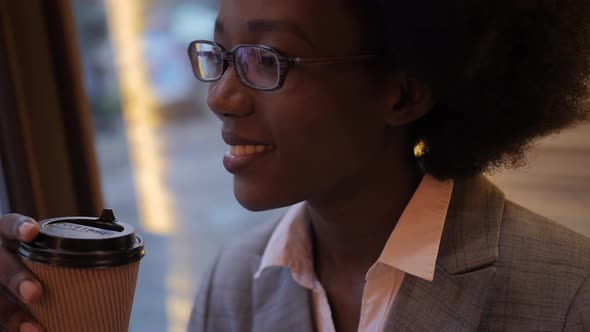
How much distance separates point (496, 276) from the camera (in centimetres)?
111

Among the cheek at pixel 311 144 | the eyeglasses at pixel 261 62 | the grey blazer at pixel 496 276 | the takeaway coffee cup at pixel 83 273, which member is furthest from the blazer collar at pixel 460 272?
the takeaway coffee cup at pixel 83 273

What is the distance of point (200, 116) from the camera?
4.12 m

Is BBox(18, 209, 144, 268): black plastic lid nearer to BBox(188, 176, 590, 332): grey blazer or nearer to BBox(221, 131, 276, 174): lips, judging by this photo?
BBox(221, 131, 276, 174): lips

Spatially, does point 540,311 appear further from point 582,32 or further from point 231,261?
point 231,261

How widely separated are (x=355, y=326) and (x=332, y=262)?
5.9 inches

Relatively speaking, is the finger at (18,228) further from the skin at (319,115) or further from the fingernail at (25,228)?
the skin at (319,115)

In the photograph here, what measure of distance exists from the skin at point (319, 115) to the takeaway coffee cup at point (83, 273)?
0.29 metres

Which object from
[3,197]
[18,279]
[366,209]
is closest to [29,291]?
[18,279]

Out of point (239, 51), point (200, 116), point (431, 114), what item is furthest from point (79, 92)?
point (200, 116)

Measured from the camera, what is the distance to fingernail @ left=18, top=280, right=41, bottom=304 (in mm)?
845

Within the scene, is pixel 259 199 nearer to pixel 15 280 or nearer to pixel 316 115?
pixel 316 115

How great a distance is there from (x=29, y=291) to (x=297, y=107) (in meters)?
0.50

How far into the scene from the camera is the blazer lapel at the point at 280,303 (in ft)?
4.22

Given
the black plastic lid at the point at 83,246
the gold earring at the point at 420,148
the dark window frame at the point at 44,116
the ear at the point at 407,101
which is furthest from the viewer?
the dark window frame at the point at 44,116
